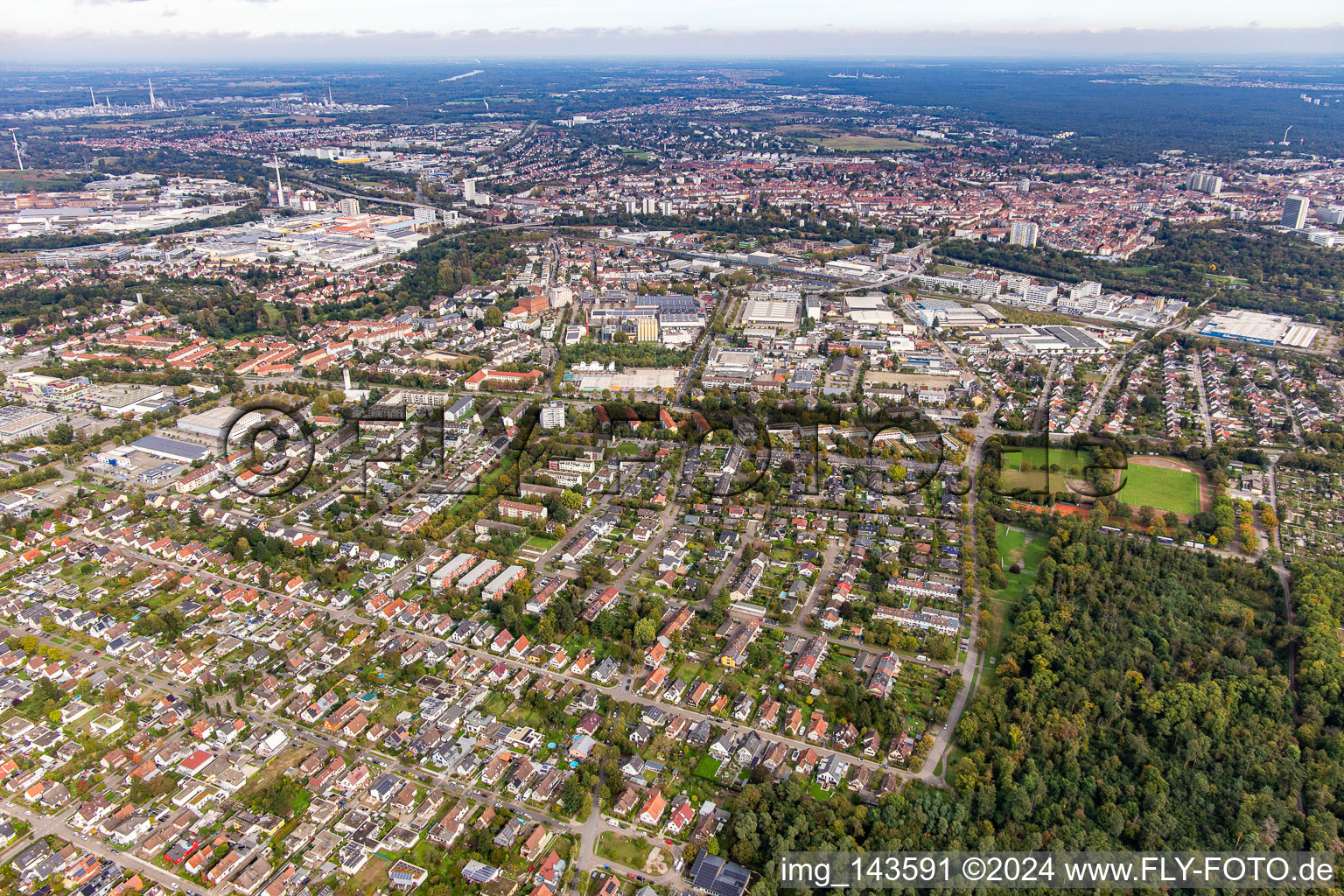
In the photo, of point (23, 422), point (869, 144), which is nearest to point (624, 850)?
point (23, 422)

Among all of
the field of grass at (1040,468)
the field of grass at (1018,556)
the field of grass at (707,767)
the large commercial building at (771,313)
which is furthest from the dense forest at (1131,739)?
the large commercial building at (771,313)

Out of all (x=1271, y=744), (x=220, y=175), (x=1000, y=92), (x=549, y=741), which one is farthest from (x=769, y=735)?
(x=1000, y=92)

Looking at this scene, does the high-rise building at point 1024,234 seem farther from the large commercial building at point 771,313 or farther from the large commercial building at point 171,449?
the large commercial building at point 171,449

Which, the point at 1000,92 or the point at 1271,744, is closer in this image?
the point at 1271,744

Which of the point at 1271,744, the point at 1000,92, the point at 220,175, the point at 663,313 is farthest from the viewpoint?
the point at 1000,92

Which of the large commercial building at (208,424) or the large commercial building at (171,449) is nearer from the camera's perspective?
the large commercial building at (171,449)

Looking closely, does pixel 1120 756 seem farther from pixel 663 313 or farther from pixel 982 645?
pixel 663 313

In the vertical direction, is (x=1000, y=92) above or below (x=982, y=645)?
above
